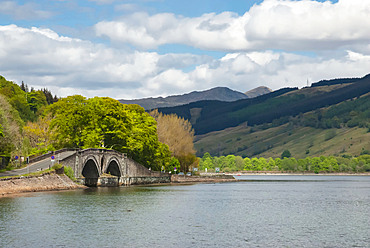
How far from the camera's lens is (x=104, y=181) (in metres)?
117

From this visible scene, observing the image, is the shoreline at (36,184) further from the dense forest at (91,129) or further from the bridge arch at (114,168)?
the bridge arch at (114,168)

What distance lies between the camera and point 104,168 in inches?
4510

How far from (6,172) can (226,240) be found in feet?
177

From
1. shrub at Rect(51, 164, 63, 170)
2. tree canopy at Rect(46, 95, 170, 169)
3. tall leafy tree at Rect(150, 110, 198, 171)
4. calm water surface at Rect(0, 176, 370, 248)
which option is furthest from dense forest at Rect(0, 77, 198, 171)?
calm water surface at Rect(0, 176, 370, 248)

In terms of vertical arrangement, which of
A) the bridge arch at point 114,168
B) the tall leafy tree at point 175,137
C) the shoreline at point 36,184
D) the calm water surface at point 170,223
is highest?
the tall leafy tree at point 175,137

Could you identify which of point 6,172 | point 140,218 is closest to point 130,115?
point 6,172

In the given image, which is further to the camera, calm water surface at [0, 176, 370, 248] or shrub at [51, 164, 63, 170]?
shrub at [51, 164, 63, 170]

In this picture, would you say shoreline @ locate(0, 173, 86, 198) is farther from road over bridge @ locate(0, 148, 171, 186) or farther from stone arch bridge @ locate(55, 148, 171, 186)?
stone arch bridge @ locate(55, 148, 171, 186)

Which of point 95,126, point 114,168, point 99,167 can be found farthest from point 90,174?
point 95,126

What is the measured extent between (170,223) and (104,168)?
2245 inches

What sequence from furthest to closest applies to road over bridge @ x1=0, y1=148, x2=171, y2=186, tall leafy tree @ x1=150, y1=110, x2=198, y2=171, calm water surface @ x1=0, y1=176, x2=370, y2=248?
tall leafy tree @ x1=150, y1=110, x2=198, y2=171, road over bridge @ x1=0, y1=148, x2=171, y2=186, calm water surface @ x1=0, y1=176, x2=370, y2=248

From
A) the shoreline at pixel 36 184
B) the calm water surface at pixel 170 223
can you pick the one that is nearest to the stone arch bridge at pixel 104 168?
the shoreline at pixel 36 184

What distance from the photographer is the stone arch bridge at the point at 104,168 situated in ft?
342

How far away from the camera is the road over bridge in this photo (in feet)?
329
